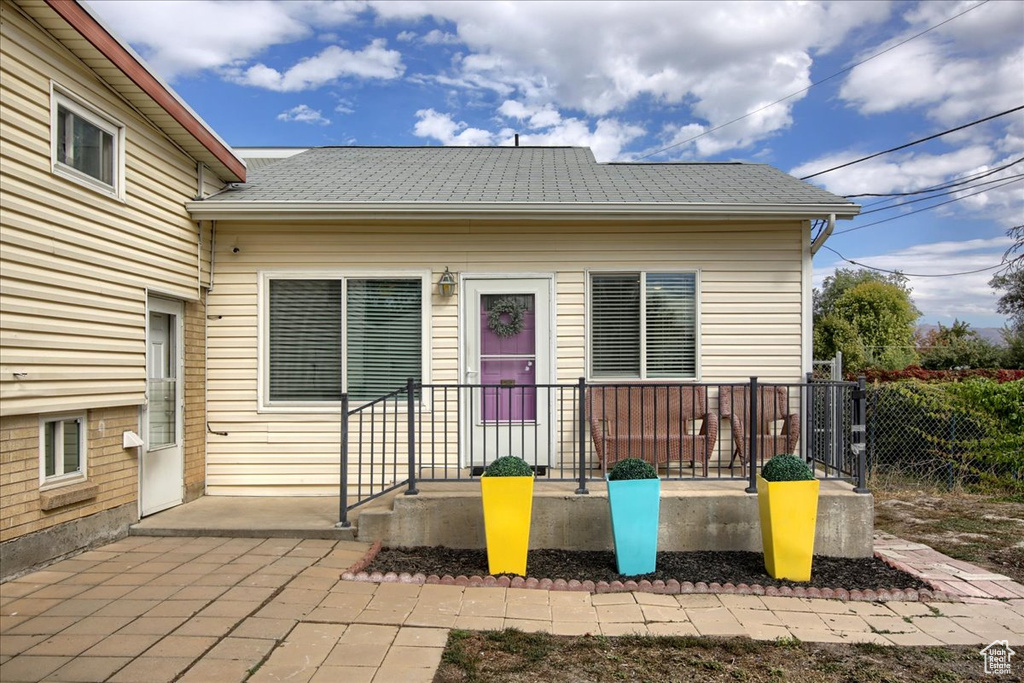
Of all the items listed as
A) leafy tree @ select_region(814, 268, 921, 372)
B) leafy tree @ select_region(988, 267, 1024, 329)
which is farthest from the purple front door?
leafy tree @ select_region(814, 268, 921, 372)

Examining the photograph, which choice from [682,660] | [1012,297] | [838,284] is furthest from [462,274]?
[838,284]

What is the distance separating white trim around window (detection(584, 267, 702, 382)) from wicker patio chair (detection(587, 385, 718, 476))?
0.24 metres

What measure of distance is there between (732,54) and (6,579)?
1412 centimetres

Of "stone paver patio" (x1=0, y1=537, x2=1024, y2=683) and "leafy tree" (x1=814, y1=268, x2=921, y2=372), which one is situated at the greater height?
"leafy tree" (x1=814, y1=268, x2=921, y2=372)

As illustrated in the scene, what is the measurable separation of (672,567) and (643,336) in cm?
250

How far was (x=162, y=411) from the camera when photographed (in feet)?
18.3

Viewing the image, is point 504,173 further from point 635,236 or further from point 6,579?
point 6,579

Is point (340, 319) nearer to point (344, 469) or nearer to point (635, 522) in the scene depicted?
point (344, 469)

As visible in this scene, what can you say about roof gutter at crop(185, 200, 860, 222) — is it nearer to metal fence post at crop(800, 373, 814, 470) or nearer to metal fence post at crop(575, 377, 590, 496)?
metal fence post at crop(800, 373, 814, 470)

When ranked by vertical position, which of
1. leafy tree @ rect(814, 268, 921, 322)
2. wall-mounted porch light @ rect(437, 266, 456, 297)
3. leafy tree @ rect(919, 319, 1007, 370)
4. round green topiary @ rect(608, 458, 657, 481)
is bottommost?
round green topiary @ rect(608, 458, 657, 481)

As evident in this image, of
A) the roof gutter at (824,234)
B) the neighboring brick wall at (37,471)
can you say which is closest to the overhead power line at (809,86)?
the roof gutter at (824,234)

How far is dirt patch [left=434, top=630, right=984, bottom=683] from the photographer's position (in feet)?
9.43

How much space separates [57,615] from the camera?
3396 mm

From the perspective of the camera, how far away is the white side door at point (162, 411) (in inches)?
208
